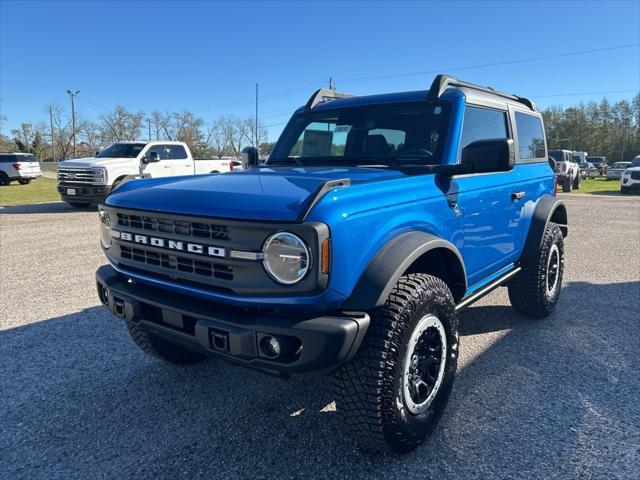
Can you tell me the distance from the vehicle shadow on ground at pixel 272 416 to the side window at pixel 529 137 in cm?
170

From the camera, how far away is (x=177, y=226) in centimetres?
229

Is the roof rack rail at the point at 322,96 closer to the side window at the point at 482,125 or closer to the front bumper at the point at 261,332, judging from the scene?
the side window at the point at 482,125

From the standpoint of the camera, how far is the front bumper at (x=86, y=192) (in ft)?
39.8

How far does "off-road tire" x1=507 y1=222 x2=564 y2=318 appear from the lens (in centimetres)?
417

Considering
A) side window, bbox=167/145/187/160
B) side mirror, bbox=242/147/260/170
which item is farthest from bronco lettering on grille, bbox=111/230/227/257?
side window, bbox=167/145/187/160

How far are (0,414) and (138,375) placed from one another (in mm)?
826

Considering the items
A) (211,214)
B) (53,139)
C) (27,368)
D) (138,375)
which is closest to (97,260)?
(27,368)

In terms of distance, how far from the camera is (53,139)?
79.9m

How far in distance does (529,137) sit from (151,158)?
10.7 metres

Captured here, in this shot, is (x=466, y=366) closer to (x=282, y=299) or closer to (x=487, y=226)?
(x=487, y=226)

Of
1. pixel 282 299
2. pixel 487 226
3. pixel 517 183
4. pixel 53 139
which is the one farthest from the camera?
pixel 53 139

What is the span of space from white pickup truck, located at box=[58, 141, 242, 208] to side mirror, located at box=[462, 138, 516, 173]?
917 centimetres

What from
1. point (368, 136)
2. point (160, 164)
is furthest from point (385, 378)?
point (160, 164)

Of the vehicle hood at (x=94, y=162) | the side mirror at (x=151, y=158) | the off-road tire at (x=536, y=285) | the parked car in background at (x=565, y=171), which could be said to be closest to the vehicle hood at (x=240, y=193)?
the off-road tire at (x=536, y=285)
